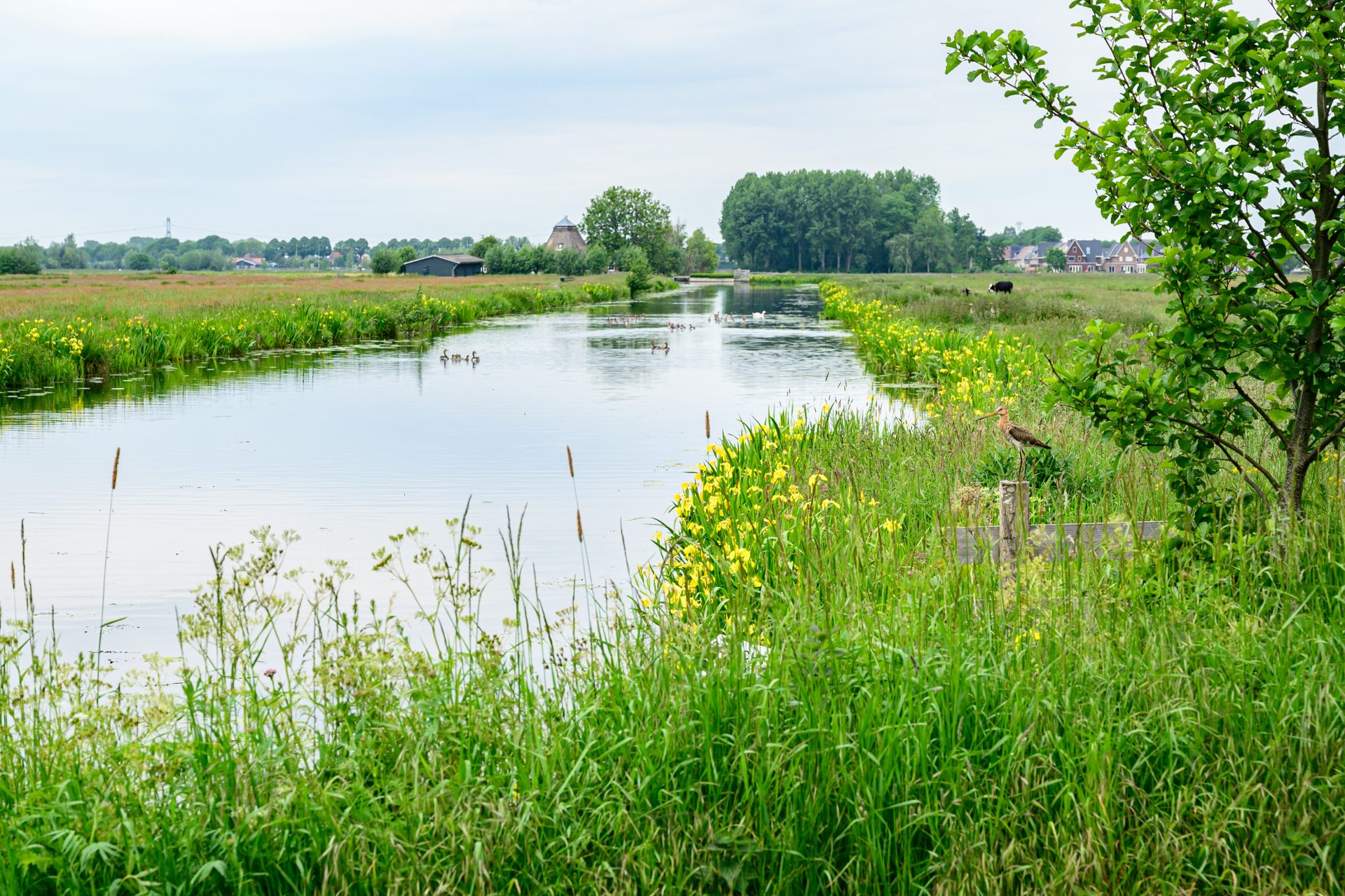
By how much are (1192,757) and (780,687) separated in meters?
1.29

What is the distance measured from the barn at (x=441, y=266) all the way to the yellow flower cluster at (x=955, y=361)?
76144 mm

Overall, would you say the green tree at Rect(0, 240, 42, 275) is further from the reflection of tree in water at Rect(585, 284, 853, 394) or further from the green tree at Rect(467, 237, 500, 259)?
the reflection of tree in water at Rect(585, 284, 853, 394)

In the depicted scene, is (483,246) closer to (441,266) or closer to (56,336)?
(441,266)

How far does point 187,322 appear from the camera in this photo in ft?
81.1

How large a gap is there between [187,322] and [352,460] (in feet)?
47.3

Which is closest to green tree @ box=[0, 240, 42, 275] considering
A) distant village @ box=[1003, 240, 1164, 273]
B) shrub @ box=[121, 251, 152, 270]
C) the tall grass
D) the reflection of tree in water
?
the tall grass

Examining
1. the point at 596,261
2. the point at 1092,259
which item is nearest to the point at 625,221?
the point at 596,261

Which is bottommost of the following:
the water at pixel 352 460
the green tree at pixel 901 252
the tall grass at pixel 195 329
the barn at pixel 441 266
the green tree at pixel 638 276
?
the water at pixel 352 460

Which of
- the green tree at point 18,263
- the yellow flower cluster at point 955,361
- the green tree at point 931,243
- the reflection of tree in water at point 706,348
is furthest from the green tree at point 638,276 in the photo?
the green tree at point 931,243

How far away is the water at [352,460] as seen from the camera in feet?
26.0

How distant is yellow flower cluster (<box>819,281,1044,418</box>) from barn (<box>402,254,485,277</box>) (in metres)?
76.1

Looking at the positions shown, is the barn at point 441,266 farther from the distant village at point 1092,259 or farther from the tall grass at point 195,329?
the distant village at point 1092,259

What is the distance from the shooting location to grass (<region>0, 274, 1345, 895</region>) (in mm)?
3035

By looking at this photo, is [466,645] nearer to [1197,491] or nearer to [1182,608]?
[1182,608]
